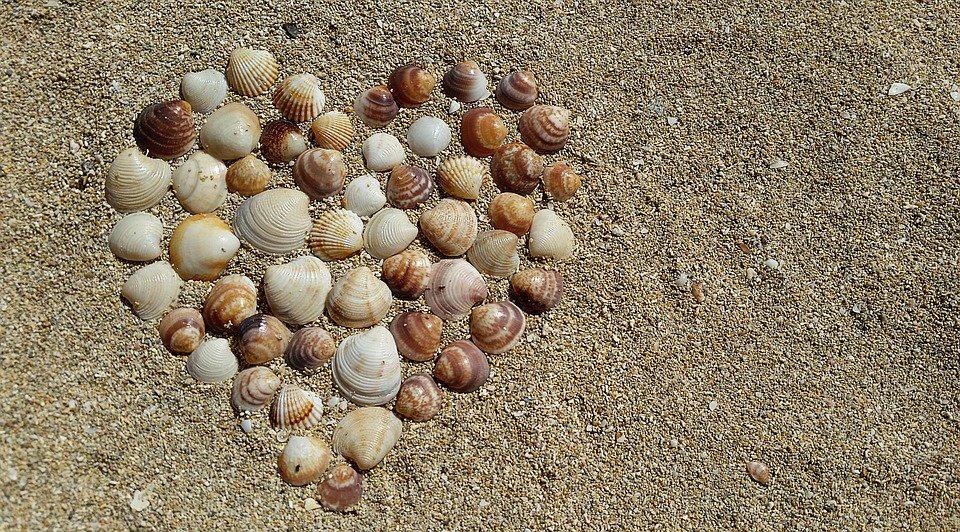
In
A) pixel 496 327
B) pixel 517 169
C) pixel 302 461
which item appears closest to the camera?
pixel 302 461

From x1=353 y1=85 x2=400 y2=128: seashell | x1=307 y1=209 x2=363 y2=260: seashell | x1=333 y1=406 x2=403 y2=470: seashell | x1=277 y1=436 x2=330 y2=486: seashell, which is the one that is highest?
x1=353 y1=85 x2=400 y2=128: seashell

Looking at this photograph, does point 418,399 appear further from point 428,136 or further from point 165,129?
point 165,129

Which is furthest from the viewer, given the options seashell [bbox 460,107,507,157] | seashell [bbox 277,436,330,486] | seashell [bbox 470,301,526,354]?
seashell [bbox 460,107,507,157]

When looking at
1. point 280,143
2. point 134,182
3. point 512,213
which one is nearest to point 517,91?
point 512,213

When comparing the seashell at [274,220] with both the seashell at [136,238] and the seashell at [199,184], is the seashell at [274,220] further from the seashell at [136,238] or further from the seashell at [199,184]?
the seashell at [136,238]

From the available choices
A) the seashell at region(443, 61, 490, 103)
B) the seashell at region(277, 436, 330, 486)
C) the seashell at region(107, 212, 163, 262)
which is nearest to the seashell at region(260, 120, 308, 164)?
the seashell at region(107, 212, 163, 262)

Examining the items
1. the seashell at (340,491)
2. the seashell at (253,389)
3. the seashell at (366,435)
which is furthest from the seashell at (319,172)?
the seashell at (340,491)

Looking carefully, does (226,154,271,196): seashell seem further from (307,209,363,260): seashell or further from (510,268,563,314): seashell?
(510,268,563,314): seashell
